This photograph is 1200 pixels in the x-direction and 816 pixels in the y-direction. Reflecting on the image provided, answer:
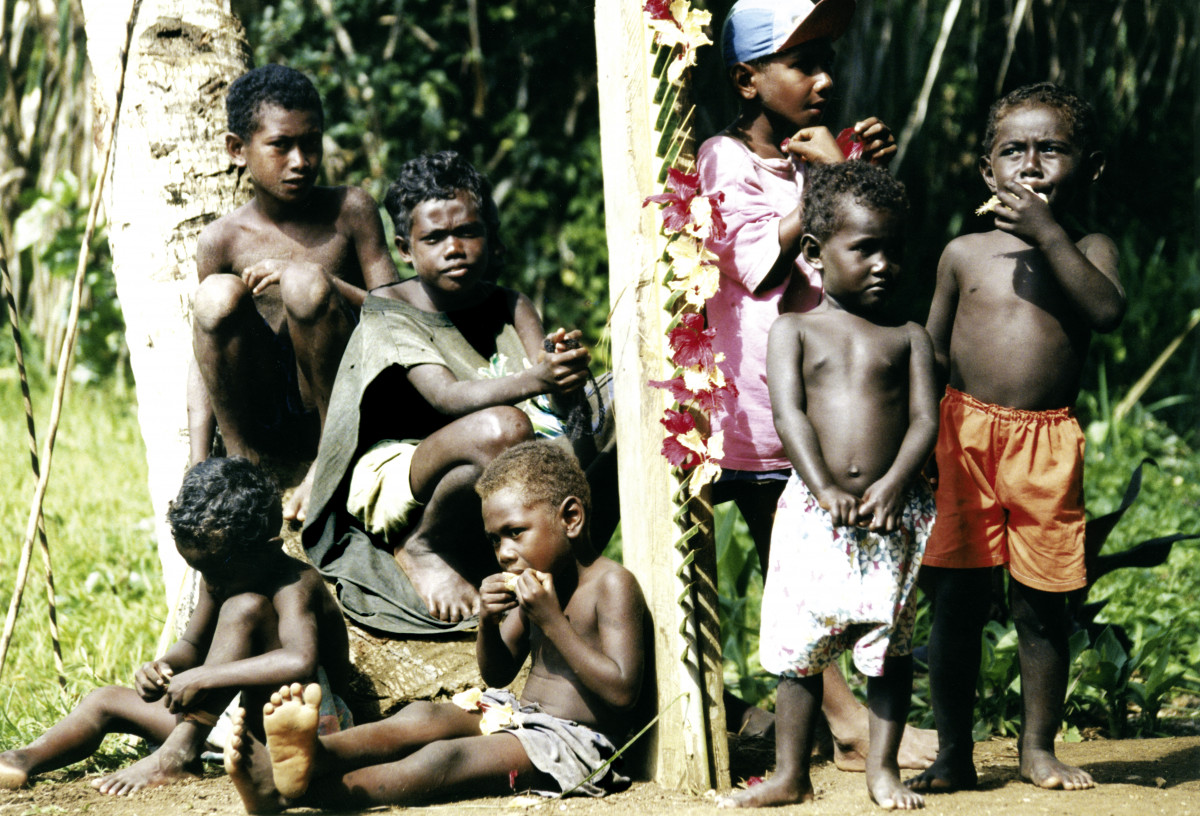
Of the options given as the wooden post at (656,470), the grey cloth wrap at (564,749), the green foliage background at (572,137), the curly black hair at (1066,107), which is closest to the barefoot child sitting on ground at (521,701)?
the grey cloth wrap at (564,749)

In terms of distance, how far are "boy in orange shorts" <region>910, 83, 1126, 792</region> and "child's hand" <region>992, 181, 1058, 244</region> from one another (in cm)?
2

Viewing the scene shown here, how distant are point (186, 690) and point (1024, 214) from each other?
2.37 metres

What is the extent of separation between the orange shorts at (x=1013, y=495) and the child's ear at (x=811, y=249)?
21.6 inches

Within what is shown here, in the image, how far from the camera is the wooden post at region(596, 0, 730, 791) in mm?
3008

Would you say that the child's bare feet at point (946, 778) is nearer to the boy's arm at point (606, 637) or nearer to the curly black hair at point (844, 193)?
the boy's arm at point (606, 637)

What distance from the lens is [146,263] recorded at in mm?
4395

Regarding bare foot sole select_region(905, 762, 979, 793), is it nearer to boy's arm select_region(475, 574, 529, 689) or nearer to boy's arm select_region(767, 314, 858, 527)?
boy's arm select_region(767, 314, 858, 527)

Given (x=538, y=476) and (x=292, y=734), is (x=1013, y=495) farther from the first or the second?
(x=292, y=734)

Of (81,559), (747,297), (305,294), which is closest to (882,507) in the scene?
(747,297)

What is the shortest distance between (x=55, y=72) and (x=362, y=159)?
1.90 m

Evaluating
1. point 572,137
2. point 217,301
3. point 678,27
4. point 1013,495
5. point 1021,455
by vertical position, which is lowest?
point 1013,495

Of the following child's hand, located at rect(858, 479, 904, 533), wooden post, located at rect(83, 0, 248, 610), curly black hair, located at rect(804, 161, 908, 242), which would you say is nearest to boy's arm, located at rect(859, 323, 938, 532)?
child's hand, located at rect(858, 479, 904, 533)

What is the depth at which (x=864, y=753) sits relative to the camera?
324 centimetres

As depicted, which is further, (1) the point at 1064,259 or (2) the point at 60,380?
(2) the point at 60,380
